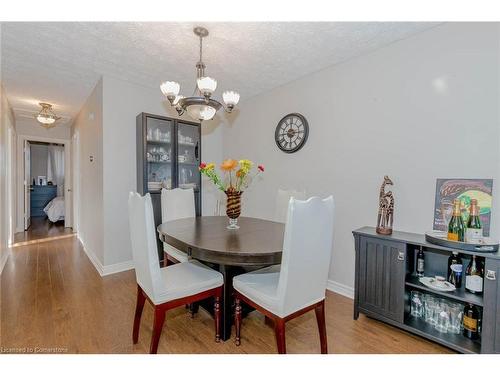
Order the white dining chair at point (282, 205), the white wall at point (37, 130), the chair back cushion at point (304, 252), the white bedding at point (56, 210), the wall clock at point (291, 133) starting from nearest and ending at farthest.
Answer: the chair back cushion at point (304, 252)
the white dining chair at point (282, 205)
the wall clock at point (291, 133)
the white wall at point (37, 130)
the white bedding at point (56, 210)

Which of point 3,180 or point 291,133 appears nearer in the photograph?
point 291,133

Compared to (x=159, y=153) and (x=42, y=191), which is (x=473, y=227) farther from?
(x=42, y=191)

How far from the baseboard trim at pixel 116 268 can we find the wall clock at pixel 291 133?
2481mm

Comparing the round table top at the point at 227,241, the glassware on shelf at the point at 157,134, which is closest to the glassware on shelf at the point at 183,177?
the glassware on shelf at the point at 157,134

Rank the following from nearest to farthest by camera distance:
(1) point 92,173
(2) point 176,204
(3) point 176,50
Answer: (3) point 176,50 → (2) point 176,204 → (1) point 92,173

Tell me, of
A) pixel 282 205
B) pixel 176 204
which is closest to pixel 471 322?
pixel 282 205

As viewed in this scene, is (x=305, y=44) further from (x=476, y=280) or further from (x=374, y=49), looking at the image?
(x=476, y=280)

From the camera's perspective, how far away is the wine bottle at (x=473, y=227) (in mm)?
1576

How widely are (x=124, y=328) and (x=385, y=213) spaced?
90.0 inches

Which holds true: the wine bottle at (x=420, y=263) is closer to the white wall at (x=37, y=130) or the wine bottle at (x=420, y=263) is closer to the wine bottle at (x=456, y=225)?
the wine bottle at (x=456, y=225)

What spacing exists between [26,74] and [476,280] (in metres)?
4.79

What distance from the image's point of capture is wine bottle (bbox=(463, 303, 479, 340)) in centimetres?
159

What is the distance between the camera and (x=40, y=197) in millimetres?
7012
